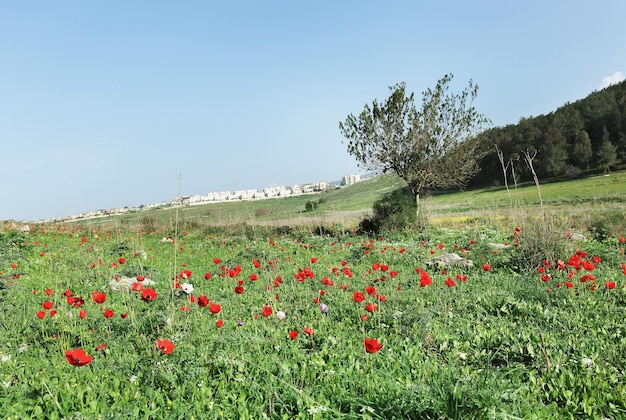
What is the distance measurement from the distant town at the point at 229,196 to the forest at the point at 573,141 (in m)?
26.9

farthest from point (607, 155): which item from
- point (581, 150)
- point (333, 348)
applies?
point (333, 348)

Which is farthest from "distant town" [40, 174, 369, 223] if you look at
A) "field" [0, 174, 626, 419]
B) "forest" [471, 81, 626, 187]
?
"forest" [471, 81, 626, 187]

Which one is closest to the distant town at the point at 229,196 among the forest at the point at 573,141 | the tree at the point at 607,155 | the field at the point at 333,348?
the field at the point at 333,348

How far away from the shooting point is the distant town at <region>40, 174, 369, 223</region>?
22766mm

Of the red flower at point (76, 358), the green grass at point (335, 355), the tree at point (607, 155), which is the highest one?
the tree at point (607, 155)

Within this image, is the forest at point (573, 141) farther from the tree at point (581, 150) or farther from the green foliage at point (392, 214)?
the green foliage at point (392, 214)

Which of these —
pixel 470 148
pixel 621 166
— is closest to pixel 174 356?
pixel 470 148

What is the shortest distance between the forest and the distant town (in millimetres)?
26881

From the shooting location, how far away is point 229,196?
94.1 meters

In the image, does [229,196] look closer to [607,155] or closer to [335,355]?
[607,155]

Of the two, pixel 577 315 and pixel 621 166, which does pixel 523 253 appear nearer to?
pixel 577 315

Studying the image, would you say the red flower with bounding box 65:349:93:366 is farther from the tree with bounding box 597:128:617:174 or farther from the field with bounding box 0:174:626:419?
the tree with bounding box 597:128:617:174

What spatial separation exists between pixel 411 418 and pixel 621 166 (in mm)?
65400

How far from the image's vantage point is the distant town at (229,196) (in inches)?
896
